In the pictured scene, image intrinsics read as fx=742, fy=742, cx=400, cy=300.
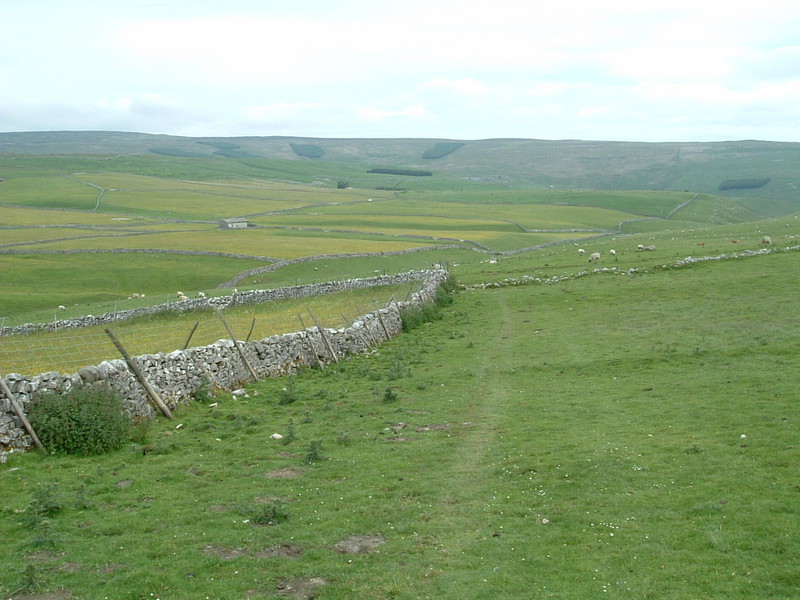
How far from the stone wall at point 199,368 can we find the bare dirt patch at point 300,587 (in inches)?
323

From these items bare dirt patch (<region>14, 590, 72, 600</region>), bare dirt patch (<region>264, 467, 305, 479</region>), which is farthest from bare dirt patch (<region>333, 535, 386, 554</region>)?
bare dirt patch (<region>14, 590, 72, 600</region>)

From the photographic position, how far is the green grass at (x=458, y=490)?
34.7 feet

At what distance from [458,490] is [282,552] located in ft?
13.0

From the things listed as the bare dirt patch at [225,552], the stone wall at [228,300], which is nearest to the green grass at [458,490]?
the bare dirt patch at [225,552]

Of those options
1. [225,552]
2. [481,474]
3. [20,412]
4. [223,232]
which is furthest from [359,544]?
[223,232]

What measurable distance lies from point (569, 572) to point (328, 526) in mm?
Result: 4198

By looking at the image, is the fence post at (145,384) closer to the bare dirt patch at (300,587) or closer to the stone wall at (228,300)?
the bare dirt patch at (300,587)

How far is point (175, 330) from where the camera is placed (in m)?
38.8

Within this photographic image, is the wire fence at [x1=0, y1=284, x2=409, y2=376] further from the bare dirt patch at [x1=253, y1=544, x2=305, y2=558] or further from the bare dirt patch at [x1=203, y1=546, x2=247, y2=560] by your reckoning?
the bare dirt patch at [x1=253, y1=544, x2=305, y2=558]

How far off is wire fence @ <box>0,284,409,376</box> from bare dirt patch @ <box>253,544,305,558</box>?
13.9 metres

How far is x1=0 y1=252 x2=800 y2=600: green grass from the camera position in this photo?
34.7 ft

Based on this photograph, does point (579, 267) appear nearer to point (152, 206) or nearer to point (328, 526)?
point (328, 526)

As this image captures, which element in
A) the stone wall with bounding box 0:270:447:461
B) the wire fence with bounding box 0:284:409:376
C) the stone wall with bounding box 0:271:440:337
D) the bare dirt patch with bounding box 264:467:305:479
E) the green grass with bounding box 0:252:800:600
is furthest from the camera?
the stone wall with bounding box 0:271:440:337

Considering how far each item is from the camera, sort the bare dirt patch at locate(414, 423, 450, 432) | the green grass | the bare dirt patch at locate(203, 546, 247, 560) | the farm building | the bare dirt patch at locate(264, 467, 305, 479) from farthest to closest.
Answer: the farm building < the bare dirt patch at locate(414, 423, 450, 432) < the bare dirt patch at locate(264, 467, 305, 479) < the bare dirt patch at locate(203, 546, 247, 560) < the green grass
